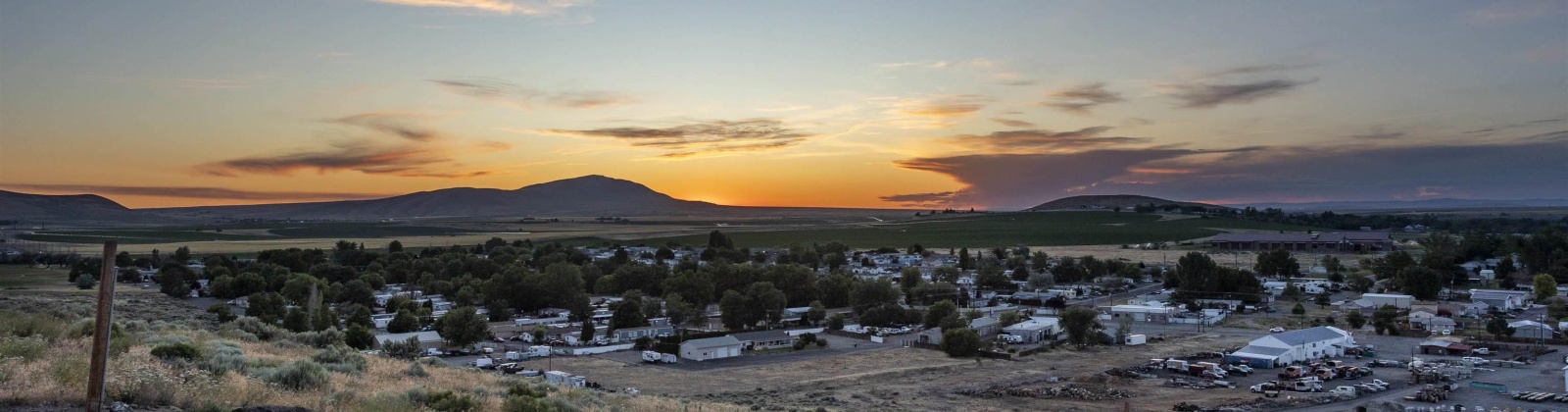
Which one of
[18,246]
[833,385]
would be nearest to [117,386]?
[833,385]

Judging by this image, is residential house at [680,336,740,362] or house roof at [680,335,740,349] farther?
house roof at [680,335,740,349]

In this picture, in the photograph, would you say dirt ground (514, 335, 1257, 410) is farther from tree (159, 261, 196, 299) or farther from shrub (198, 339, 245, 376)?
tree (159, 261, 196, 299)

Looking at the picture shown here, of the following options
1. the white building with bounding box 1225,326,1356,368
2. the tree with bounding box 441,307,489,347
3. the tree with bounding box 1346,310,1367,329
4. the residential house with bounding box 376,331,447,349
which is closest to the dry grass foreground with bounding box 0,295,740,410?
the residential house with bounding box 376,331,447,349

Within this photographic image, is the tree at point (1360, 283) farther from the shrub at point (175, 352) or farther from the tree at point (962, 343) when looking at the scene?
the shrub at point (175, 352)

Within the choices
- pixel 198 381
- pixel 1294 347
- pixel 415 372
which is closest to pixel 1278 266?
pixel 1294 347

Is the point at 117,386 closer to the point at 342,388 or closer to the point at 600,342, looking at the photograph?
the point at 342,388

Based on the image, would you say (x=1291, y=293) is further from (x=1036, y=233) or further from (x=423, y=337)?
(x=1036, y=233)

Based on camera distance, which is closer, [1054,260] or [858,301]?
[858,301]
